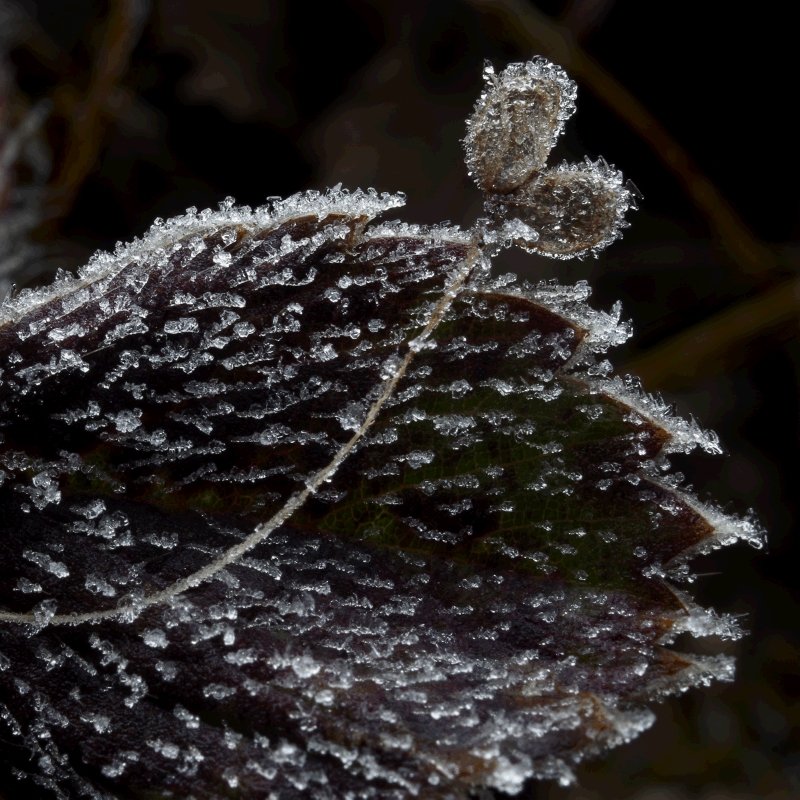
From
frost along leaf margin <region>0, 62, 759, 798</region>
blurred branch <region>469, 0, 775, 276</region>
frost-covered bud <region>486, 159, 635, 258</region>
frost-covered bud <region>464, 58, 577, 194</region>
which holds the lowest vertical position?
frost along leaf margin <region>0, 62, 759, 798</region>

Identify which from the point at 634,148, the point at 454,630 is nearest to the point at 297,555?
the point at 454,630

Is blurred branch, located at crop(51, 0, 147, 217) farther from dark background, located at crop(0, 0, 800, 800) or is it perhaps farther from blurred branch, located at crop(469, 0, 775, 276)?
blurred branch, located at crop(469, 0, 775, 276)

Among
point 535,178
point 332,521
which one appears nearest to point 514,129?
point 535,178

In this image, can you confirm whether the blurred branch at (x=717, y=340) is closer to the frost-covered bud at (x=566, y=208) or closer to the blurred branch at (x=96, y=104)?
the frost-covered bud at (x=566, y=208)

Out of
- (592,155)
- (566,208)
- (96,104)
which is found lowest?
(566,208)

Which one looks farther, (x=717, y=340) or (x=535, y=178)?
(x=717, y=340)

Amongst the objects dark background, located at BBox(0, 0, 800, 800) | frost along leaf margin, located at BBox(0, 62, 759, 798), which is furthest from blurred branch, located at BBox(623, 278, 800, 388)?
frost along leaf margin, located at BBox(0, 62, 759, 798)

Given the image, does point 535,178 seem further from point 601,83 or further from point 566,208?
point 601,83
